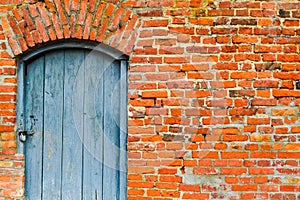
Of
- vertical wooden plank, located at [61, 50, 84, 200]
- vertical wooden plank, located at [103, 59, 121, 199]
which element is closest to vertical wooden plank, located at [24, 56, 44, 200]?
vertical wooden plank, located at [61, 50, 84, 200]

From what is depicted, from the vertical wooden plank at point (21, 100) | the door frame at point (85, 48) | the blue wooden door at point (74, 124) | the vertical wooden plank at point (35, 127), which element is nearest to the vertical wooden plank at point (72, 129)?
the blue wooden door at point (74, 124)

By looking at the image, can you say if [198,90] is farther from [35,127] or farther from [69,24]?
[35,127]

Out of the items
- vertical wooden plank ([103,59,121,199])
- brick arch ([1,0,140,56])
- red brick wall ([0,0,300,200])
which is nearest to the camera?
red brick wall ([0,0,300,200])

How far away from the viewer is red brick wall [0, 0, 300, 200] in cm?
347

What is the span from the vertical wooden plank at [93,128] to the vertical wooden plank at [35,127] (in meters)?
0.44

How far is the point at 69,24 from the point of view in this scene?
3602 millimetres

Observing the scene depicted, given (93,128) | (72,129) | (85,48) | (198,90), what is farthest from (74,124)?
(198,90)

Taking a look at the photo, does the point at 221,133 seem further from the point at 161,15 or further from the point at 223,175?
the point at 161,15

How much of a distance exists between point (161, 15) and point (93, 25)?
654mm

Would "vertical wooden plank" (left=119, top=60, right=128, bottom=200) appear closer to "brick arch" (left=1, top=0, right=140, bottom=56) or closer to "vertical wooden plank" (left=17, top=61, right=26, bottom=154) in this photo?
Result: "brick arch" (left=1, top=0, right=140, bottom=56)

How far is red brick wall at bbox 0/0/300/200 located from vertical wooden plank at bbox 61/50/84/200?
29 centimetres

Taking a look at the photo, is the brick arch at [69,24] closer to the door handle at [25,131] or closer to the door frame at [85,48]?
the door frame at [85,48]

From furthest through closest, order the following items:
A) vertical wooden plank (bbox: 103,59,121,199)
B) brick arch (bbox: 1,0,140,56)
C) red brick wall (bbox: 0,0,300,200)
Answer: vertical wooden plank (bbox: 103,59,121,199), brick arch (bbox: 1,0,140,56), red brick wall (bbox: 0,0,300,200)

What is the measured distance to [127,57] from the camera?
12.0 feet
